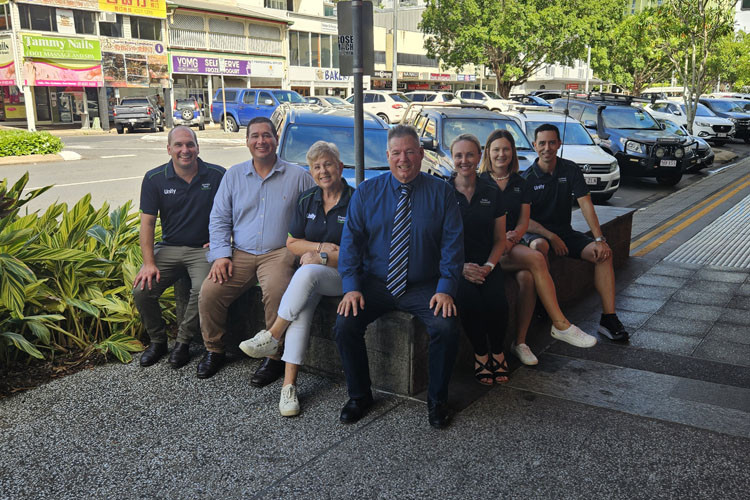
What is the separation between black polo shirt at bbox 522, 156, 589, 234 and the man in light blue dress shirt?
73.2 inches

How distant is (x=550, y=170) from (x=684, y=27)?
53.6ft

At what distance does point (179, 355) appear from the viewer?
483 centimetres

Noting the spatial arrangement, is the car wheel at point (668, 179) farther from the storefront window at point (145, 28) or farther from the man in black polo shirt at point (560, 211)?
the storefront window at point (145, 28)

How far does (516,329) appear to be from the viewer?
488cm

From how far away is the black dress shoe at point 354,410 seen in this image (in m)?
3.89

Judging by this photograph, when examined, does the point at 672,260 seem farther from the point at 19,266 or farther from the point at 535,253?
the point at 19,266

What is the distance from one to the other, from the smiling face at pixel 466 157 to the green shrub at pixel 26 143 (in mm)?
17423

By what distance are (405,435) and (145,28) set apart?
39750 mm

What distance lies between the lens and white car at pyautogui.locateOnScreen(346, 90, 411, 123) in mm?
32375

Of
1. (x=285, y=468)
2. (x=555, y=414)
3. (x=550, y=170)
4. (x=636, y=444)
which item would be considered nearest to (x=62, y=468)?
(x=285, y=468)

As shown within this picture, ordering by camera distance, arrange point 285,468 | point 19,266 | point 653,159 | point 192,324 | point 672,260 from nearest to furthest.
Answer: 1. point 285,468
2. point 19,266
3. point 192,324
4. point 672,260
5. point 653,159

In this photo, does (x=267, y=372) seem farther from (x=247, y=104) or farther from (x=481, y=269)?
(x=247, y=104)

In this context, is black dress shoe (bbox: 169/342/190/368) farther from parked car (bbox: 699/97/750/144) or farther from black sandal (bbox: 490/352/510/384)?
parked car (bbox: 699/97/750/144)

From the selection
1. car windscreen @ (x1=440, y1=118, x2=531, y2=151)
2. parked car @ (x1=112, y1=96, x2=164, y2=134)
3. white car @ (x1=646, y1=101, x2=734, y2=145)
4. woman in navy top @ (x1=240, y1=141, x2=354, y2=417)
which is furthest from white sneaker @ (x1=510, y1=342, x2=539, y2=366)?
parked car @ (x1=112, y1=96, x2=164, y2=134)
